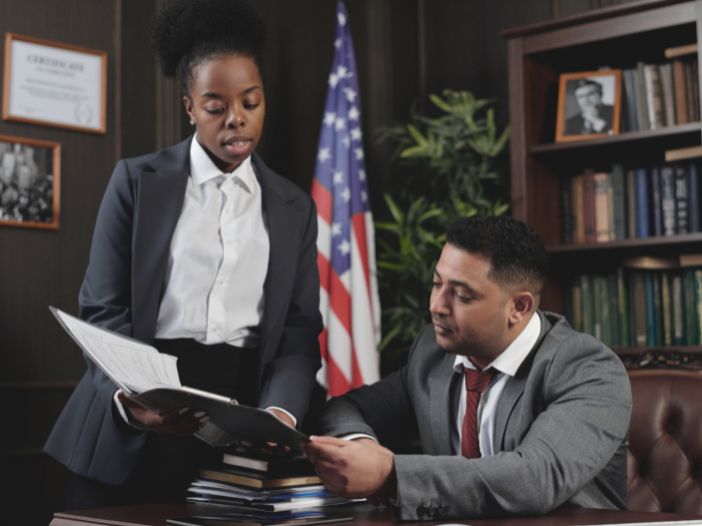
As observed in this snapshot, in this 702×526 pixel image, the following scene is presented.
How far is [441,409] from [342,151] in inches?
84.5

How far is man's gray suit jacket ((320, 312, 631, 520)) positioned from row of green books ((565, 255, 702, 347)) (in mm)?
1778

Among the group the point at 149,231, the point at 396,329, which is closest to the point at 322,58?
the point at 396,329

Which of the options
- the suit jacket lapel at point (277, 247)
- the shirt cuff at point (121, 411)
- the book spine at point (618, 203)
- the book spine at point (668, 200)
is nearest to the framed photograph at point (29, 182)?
the suit jacket lapel at point (277, 247)

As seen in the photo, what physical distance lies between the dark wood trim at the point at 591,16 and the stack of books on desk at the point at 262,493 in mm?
2484

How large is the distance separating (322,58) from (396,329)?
118 centimetres

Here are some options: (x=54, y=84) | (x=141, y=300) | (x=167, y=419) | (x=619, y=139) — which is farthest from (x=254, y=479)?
(x=619, y=139)

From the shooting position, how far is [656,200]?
3682mm

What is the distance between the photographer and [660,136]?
11.6 feet

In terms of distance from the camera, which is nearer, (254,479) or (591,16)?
(254,479)

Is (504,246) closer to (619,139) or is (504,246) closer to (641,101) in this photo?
(619,139)

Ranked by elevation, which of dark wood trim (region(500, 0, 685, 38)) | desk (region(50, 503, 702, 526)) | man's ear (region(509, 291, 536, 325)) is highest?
dark wood trim (region(500, 0, 685, 38))

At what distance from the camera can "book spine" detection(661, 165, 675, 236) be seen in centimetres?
363

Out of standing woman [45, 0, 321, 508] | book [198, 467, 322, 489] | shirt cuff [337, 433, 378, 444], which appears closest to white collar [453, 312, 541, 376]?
shirt cuff [337, 433, 378, 444]

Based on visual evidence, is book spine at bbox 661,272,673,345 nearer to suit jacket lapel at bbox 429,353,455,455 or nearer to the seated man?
the seated man
